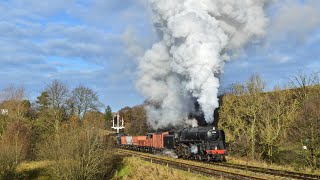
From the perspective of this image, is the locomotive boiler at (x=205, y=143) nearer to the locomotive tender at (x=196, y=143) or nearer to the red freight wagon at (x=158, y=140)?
the locomotive tender at (x=196, y=143)

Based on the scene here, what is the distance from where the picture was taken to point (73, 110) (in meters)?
57.9

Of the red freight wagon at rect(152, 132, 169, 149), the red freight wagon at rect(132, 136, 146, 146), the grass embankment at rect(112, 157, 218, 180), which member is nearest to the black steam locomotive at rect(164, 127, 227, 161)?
the grass embankment at rect(112, 157, 218, 180)

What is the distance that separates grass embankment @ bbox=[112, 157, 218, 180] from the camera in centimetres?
2138

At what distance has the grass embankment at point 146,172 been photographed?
70.2 ft

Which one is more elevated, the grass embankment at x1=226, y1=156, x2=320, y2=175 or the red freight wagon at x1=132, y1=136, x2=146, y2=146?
the red freight wagon at x1=132, y1=136, x2=146, y2=146

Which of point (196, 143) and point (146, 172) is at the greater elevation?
point (196, 143)

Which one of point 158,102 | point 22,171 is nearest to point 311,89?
point 158,102

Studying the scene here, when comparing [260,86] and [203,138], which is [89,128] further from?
[260,86]

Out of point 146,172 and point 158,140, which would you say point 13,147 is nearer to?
point 158,140

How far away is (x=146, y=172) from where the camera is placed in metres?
26.8

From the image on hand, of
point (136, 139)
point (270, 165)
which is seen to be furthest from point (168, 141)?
point (136, 139)

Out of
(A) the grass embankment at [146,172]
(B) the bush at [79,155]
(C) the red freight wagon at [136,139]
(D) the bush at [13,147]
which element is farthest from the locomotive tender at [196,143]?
(D) the bush at [13,147]

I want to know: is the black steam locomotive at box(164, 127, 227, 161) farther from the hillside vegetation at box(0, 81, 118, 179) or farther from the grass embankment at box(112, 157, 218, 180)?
the hillside vegetation at box(0, 81, 118, 179)

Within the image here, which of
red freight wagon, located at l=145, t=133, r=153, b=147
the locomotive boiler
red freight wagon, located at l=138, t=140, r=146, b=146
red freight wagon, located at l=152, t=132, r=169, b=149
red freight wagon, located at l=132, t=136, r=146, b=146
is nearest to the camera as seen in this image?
the locomotive boiler
